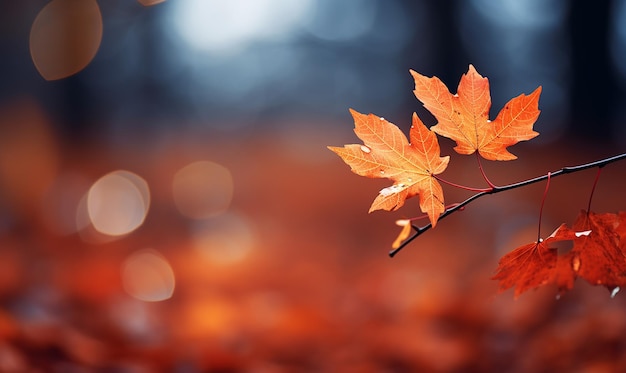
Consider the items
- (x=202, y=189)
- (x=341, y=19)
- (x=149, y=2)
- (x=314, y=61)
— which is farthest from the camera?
(x=314, y=61)

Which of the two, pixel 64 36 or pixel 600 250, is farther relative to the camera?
pixel 64 36

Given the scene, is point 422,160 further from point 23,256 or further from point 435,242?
point 23,256

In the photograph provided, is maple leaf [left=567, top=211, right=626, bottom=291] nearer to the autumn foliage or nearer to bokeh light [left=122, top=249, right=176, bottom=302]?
the autumn foliage

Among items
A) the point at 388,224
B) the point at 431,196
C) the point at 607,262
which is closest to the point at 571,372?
the point at 607,262

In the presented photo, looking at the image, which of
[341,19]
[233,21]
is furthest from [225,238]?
[341,19]

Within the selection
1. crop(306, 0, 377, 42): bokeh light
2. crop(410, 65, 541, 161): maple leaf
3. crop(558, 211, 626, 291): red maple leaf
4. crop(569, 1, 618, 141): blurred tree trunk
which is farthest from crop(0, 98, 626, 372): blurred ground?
crop(306, 0, 377, 42): bokeh light

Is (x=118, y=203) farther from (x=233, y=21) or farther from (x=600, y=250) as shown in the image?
(x=600, y=250)

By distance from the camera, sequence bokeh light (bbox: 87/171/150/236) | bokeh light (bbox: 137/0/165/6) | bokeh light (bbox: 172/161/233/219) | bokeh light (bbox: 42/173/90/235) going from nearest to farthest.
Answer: bokeh light (bbox: 42/173/90/235)
bokeh light (bbox: 87/171/150/236)
bokeh light (bbox: 172/161/233/219)
bokeh light (bbox: 137/0/165/6)
